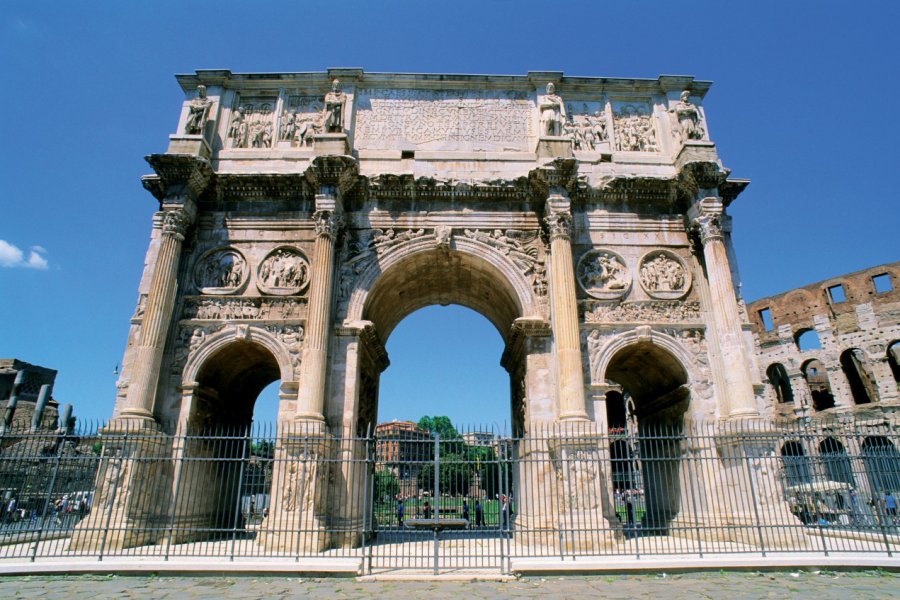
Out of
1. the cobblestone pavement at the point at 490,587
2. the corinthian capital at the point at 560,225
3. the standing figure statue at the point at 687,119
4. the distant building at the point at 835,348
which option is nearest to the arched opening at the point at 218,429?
the cobblestone pavement at the point at 490,587

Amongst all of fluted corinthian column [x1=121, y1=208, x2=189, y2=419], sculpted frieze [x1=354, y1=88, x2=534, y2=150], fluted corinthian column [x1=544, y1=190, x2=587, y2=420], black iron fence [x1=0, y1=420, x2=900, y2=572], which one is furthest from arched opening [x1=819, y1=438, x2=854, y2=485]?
fluted corinthian column [x1=121, y1=208, x2=189, y2=419]

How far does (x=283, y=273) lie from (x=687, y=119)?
1136 centimetres

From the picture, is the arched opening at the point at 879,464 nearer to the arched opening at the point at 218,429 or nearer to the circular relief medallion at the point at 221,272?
the arched opening at the point at 218,429

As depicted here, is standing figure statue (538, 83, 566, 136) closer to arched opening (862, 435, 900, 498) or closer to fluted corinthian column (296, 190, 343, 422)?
fluted corinthian column (296, 190, 343, 422)

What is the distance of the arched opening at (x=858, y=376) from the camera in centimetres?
2892

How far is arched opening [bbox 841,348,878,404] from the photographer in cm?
2892

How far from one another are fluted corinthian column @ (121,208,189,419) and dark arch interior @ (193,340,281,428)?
3.50ft

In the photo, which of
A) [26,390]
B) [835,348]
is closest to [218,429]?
[26,390]

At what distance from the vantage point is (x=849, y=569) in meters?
8.03

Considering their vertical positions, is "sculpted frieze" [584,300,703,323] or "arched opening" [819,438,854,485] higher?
"sculpted frieze" [584,300,703,323]

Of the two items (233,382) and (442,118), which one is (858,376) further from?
(233,382)

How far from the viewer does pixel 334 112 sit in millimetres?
14211

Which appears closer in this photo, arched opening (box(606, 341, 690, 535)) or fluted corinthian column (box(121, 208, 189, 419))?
fluted corinthian column (box(121, 208, 189, 419))

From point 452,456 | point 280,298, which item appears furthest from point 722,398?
point 280,298
